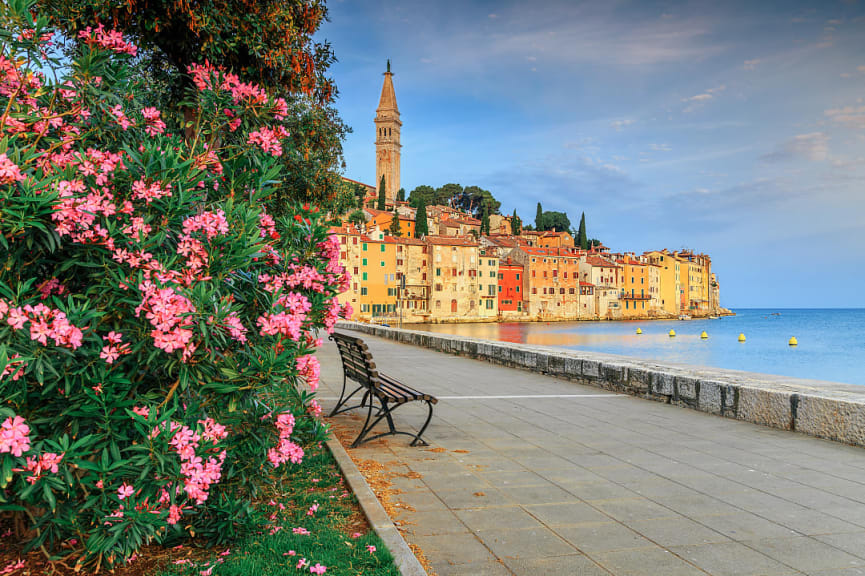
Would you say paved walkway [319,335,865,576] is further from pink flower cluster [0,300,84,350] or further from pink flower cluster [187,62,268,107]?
pink flower cluster [187,62,268,107]

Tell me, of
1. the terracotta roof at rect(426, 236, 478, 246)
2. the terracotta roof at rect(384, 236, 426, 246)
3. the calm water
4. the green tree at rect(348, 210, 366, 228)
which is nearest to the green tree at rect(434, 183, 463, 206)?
the green tree at rect(348, 210, 366, 228)

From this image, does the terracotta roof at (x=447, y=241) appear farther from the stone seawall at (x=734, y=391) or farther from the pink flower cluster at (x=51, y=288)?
the pink flower cluster at (x=51, y=288)

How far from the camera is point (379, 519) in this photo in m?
3.49

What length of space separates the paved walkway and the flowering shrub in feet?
4.14

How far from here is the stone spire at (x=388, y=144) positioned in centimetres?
13150

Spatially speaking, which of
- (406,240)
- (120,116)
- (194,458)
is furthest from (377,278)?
(194,458)

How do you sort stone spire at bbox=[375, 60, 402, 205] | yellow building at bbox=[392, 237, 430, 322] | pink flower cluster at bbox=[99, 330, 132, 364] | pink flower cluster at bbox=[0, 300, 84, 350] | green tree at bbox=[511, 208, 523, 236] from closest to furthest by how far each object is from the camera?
pink flower cluster at bbox=[0, 300, 84, 350], pink flower cluster at bbox=[99, 330, 132, 364], yellow building at bbox=[392, 237, 430, 322], green tree at bbox=[511, 208, 523, 236], stone spire at bbox=[375, 60, 402, 205]

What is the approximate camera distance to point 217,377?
297 cm

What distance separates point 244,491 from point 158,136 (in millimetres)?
2110

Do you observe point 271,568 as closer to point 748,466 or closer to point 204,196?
point 204,196

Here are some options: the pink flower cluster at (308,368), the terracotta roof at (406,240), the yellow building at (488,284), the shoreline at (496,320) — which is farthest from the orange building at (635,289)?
the pink flower cluster at (308,368)

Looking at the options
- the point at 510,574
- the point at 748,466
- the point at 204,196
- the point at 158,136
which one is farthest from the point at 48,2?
the point at 748,466

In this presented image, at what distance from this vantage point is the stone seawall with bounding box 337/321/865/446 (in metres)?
5.82

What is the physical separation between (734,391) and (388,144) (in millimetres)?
130114
